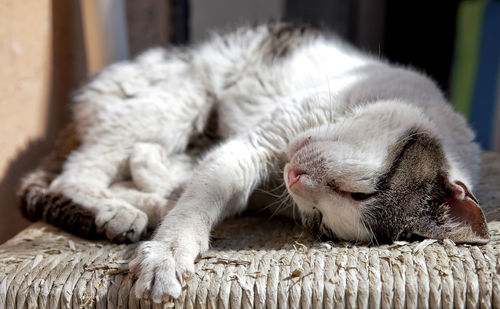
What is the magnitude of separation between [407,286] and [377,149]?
489mm

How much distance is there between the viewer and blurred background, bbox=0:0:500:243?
7.55 ft

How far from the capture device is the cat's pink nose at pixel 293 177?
1.66 meters

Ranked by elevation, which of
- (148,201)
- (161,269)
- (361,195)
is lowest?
(148,201)

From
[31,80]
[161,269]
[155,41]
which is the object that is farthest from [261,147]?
[155,41]

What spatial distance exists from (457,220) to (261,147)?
796 millimetres

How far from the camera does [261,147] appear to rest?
2010 mm

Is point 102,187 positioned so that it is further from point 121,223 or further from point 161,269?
point 161,269

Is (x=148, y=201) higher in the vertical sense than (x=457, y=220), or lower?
lower

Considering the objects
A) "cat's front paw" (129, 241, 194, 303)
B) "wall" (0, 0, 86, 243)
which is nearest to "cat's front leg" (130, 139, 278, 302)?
"cat's front paw" (129, 241, 194, 303)

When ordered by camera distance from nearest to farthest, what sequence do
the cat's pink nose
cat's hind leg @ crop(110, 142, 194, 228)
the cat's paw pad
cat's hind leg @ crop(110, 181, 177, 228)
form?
1. the cat's pink nose
2. the cat's paw pad
3. cat's hind leg @ crop(110, 181, 177, 228)
4. cat's hind leg @ crop(110, 142, 194, 228)

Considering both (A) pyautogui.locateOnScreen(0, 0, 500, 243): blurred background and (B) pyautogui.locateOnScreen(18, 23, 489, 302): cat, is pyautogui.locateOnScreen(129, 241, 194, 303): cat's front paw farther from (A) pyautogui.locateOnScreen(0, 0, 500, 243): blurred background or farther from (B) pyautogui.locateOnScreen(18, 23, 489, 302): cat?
(A) pyautogui.locateOnScreen(0, 0, 500, 243): blurred background

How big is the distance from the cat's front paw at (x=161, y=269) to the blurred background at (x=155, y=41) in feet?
3.66

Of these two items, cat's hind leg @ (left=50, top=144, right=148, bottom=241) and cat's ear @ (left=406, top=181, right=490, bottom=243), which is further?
cat's hind leg @ (left=50, top=144, right=148, bottom=241)

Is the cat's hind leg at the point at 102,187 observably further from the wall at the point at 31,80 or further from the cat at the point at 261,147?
the wall at the point at 31,80
